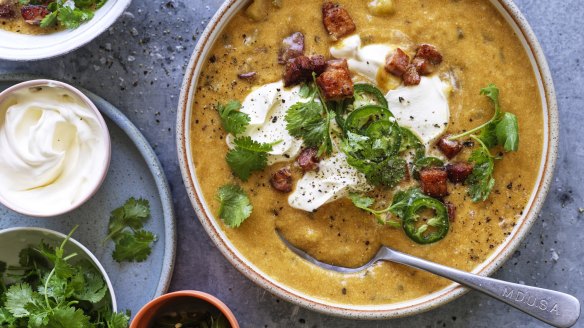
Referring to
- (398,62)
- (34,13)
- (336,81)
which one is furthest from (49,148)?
(398,62)

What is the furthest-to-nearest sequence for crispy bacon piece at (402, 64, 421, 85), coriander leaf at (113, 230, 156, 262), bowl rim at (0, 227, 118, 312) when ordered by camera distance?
coriander leaf at (113, 230, 156, 262)
bowl rim at (0, 227, 118, 312)
crispy bacon piece at (402, 64, 421, 85)

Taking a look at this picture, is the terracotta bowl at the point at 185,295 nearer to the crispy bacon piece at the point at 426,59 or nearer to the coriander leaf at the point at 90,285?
the coriander leaf at the point at 90,285

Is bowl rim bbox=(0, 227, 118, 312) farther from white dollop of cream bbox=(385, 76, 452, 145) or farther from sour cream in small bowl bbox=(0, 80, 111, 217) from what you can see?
white dollop of cream bbox=(385, 76, 452, 145)

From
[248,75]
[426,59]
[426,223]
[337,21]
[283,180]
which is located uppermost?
[337,21]

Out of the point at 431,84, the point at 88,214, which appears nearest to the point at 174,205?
the point at 88,214

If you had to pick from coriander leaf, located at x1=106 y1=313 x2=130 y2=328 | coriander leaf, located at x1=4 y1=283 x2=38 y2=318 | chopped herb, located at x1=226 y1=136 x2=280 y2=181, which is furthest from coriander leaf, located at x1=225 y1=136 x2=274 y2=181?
coriander leaf, located at x1=4 y1=283 x2=38 y2=318

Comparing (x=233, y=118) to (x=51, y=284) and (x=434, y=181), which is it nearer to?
(x=434, y=181)

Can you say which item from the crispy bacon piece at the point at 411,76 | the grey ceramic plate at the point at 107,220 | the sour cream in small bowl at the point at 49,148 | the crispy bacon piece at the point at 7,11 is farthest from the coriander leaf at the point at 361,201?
the crispy bacon piece at the point at 7,11
